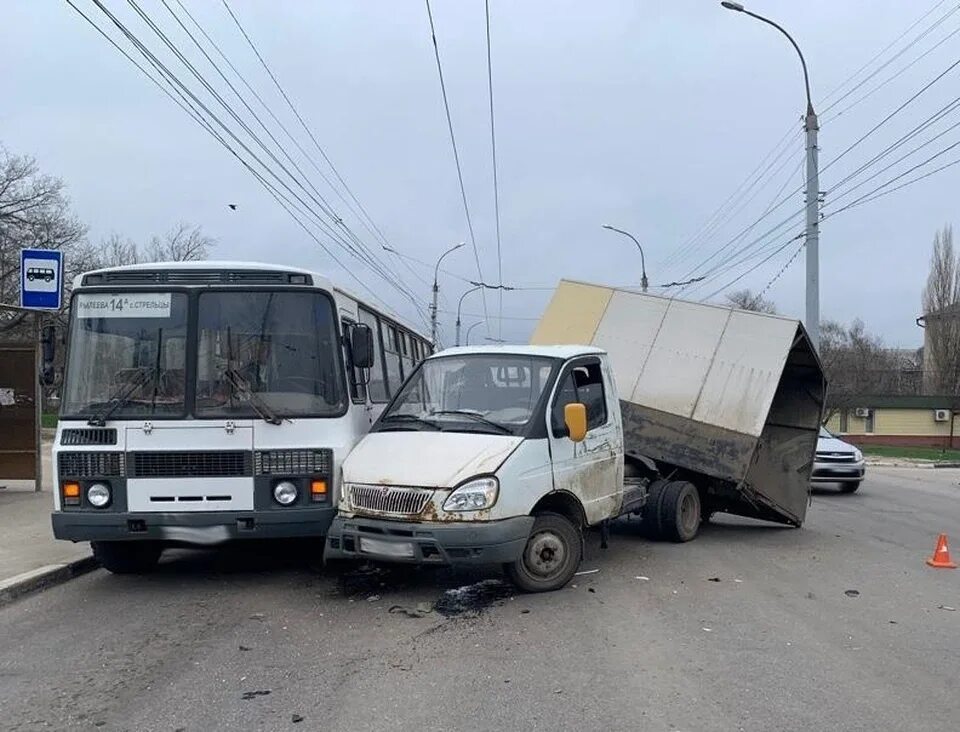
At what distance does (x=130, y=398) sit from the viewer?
7352 millimetres

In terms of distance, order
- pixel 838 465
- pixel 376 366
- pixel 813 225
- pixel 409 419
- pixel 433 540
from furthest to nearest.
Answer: pixel 813 225 → pixel 838 465 → pixel 376 366 → pixel 409 419 → pixel 433 540

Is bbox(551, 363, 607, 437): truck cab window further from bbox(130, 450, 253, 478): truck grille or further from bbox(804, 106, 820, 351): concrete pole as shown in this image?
bbox(804, 106, 820, 351): concrete pole

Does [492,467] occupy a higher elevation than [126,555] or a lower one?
higher

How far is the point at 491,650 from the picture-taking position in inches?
229

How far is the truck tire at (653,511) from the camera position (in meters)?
10.2

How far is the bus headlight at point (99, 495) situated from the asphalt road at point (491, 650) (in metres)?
0.87

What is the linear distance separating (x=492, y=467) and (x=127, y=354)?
339 cm

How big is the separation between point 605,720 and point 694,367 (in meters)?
6.72

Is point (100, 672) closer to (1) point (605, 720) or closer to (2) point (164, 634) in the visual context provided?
(2) point (164, 634)

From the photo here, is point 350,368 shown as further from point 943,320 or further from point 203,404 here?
point 943,320

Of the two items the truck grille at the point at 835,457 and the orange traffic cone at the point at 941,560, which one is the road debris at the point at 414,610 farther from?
the truck grille at the point at 835,457

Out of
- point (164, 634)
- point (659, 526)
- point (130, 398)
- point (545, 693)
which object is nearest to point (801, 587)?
point (659, 526)

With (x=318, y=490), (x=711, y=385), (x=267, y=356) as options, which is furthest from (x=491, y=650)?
(x=711, y=385)

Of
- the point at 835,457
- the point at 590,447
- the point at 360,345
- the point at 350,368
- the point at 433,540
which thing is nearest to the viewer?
the point at 433,540
